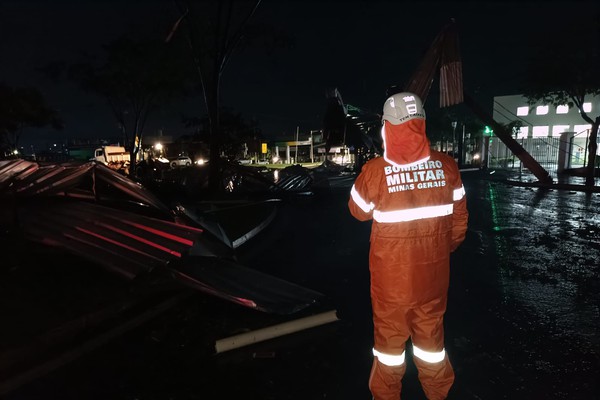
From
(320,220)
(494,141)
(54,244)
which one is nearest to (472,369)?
(54,244)

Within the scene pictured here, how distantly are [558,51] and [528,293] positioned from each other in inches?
694

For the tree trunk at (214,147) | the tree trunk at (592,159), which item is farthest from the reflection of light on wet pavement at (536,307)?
the tree trunk at (214,147)

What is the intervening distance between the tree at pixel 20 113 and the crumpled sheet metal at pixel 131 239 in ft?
101

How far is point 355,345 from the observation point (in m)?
3.27

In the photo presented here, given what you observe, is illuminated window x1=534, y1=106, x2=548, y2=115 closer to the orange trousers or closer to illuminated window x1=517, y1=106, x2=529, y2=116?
illuminated window x1=517, y1=106, x2=529, y2=116

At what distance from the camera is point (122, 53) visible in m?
20.6

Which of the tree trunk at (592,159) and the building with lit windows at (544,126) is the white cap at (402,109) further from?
the building with lit windows at (544,126)

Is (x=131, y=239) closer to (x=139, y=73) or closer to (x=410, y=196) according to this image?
(x=410, y=196)

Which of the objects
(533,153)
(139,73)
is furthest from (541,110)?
(139,73)

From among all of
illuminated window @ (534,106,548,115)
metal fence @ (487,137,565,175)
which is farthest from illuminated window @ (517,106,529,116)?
metal fence @ (487,137,565,175)

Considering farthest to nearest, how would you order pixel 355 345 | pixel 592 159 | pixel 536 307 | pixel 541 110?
1. pixel 541 110
2. pixel 592 159
3. pixel 536 307
4. pixel 355 345

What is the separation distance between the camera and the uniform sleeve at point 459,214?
97.0 inches

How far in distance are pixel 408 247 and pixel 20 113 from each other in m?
36.8

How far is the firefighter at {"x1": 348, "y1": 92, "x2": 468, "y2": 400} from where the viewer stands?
2.26 metres
